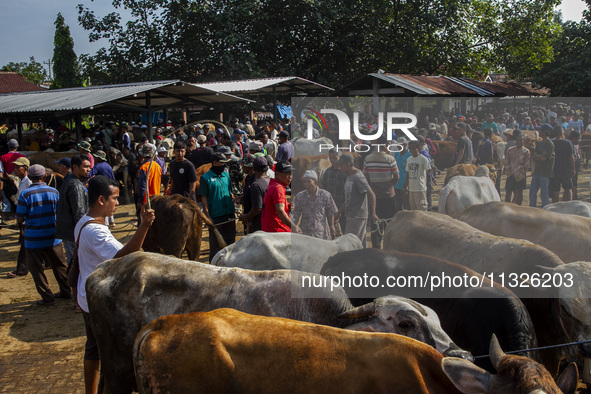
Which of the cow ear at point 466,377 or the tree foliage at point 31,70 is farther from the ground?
the tree foliage at point 31,70

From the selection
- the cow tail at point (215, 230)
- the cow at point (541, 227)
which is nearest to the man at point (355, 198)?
the cow at point (541, 227)

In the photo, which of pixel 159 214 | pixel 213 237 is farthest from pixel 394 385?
pixel 159 214

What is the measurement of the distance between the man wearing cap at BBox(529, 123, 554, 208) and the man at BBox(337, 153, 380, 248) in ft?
8.37

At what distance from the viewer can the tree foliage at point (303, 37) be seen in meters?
24.6

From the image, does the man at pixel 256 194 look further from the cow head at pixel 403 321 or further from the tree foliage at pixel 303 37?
the tree foliage at pixel 303 37

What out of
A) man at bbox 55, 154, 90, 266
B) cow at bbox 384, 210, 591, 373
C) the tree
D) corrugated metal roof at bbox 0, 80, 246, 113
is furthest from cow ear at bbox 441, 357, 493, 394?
the tree

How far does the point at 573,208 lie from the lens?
6.87 m

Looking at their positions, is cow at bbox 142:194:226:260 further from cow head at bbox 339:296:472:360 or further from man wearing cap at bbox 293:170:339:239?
cow head at bbox 339:296:472:360

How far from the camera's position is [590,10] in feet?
78.7

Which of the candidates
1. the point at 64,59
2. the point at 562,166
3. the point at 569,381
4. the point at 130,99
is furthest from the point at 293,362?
the point at 64,59

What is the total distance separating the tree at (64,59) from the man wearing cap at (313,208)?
130 ft

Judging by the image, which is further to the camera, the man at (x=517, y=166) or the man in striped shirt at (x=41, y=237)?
the man in striped shirt at (x=41, y=237)

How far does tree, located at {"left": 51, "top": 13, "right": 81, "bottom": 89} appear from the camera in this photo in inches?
1635

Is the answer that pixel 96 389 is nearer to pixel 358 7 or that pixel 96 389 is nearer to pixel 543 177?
pixel 543 177
